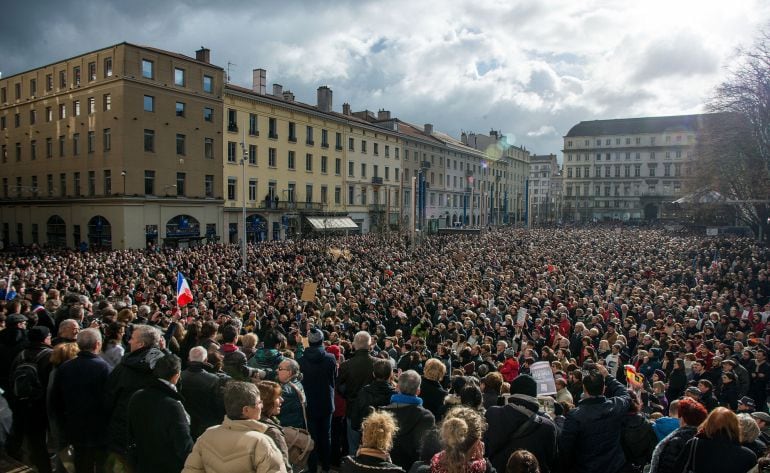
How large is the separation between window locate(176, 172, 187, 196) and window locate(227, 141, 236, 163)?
4372 mm

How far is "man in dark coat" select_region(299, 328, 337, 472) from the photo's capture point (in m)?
6.15

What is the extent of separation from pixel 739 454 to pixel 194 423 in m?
4.35

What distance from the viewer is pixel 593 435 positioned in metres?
4.42

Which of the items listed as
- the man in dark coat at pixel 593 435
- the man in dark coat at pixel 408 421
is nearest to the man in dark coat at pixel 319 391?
the man in dark coat at pixel 408 421

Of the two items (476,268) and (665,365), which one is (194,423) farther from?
(476,268)

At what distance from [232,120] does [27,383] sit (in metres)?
40.9

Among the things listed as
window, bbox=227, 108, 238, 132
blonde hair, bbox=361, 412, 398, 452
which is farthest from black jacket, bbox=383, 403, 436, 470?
window, bbox=227, 108, 238, 132

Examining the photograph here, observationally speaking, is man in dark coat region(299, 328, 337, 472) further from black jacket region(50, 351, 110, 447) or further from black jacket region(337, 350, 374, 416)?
black jacket region(50, 351, 110, 447)

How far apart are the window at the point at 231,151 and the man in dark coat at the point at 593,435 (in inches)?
1658

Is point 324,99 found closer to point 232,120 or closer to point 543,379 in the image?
point 232,120

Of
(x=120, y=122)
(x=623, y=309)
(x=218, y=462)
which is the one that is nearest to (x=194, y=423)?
(x=218, y=462)

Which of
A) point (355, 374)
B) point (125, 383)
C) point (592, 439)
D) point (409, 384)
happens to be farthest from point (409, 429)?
point (125, 383)

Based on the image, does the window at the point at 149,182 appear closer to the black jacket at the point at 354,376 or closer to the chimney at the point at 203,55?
the chimney at the point at 203,55

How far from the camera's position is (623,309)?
1428 cm
